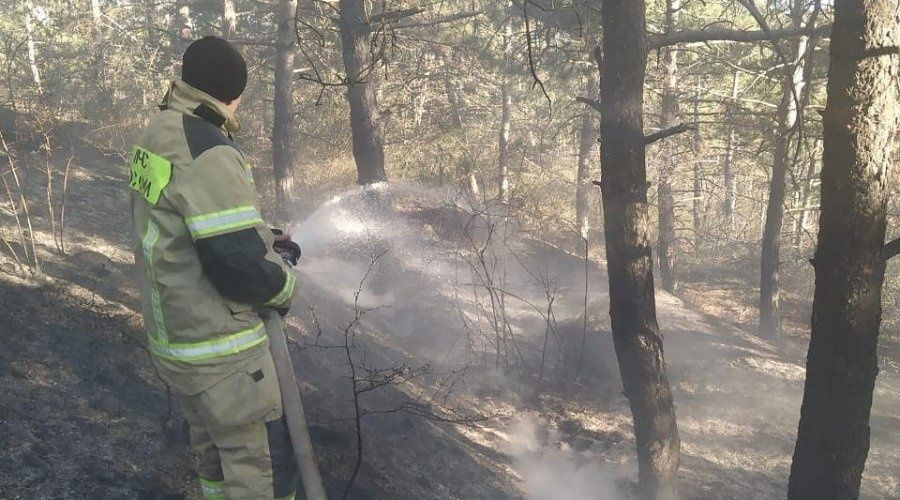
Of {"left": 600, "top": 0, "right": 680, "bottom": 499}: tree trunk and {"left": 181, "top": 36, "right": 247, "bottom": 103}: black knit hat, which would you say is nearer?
{"left": 181, "top": 36, "right": 247, "bottom": 103}: black knit hat

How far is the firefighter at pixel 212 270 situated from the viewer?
230 cm

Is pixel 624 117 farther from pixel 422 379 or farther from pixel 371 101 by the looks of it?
pixel 371 101

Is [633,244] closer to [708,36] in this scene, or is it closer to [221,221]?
[708,36]

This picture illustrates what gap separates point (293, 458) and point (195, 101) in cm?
150

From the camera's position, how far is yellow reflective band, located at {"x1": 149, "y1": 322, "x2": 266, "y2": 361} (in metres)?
2.37

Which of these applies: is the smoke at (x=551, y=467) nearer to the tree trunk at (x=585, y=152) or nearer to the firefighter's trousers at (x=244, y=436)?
the firefighter's trousers at (x=244, y=436)

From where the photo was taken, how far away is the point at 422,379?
7.91m

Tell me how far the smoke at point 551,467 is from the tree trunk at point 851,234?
99.4 inches

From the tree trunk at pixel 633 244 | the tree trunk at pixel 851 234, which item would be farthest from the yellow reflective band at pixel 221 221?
the tree trunk at pixel 633 244

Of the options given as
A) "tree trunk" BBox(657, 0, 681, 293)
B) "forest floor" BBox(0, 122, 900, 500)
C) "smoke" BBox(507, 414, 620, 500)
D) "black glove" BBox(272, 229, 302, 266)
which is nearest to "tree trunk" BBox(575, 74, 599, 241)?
"tree trunk" BBox(657, 0, 681, 293)

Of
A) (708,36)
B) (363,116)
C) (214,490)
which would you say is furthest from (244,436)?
(363,116)

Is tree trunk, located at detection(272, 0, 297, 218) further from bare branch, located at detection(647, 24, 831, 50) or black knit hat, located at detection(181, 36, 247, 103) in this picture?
black knit hat, located at detection(181, 36, 247, 103)

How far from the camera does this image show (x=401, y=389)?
7137 mm

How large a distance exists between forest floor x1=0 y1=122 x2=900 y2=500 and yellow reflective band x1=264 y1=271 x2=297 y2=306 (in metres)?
1.95
